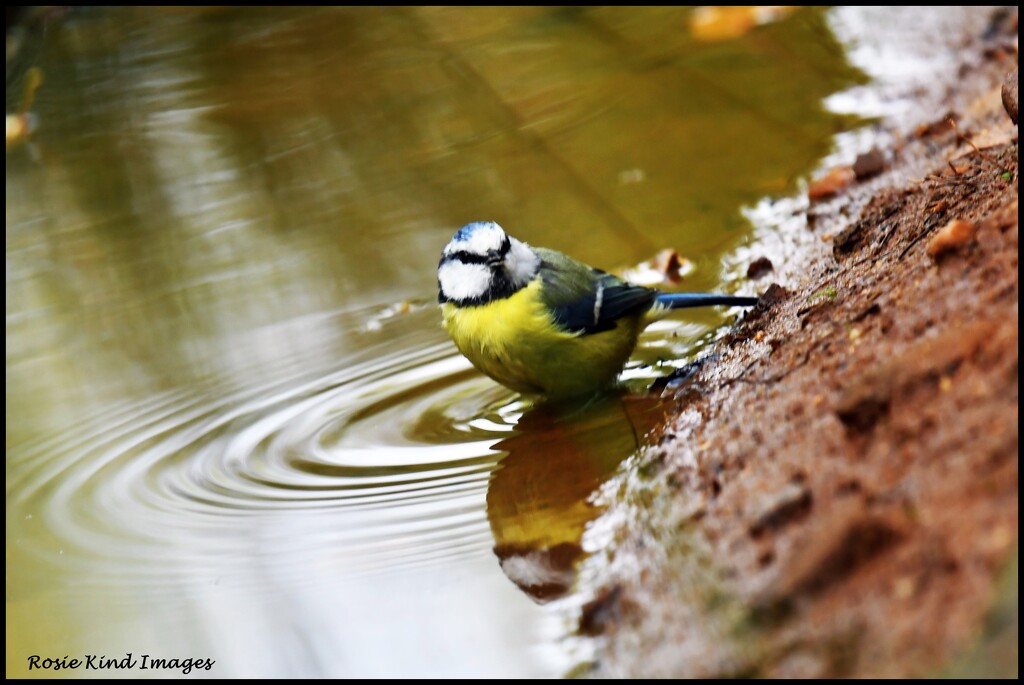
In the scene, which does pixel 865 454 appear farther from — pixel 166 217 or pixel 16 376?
pixel 166 217

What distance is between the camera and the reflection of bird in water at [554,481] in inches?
91.4

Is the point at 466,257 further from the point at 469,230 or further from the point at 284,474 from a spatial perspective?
the point at 284,474

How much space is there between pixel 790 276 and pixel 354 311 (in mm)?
1846

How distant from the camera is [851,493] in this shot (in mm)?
1792

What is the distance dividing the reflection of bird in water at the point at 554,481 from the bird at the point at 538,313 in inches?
5.1

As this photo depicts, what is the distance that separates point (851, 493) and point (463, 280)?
197cm

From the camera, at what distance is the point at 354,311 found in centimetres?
457

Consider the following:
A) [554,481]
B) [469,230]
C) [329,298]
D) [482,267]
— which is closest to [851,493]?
[554,481]

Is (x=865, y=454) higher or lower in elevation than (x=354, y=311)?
Answer: higher

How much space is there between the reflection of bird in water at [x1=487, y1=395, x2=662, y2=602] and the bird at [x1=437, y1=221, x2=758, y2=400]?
0.43ft

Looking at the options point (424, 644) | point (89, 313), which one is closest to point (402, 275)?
point (89, 313)

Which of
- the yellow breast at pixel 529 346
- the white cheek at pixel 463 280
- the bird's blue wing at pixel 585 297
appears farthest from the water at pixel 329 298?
the white cheek at pixel 463 280

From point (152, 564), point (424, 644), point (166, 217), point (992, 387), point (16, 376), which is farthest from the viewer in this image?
point (166, 217)

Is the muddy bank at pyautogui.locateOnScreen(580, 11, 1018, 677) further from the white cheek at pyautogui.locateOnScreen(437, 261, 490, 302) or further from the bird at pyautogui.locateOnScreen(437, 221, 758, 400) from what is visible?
the white cheek at pyautogui.locateOnScreen(437, 261, 490, 302)
